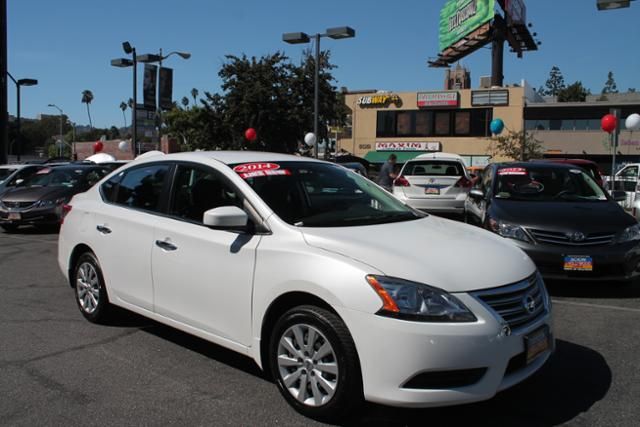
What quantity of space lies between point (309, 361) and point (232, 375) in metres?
0.96

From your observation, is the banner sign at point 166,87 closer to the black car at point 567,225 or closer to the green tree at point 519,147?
the green tree at point 519,147

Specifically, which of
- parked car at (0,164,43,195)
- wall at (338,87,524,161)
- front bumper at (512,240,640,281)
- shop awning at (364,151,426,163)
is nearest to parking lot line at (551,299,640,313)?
front bumper at (512,240,640,281)

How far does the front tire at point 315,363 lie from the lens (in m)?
3.25

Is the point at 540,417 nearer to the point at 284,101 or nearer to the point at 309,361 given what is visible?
the point at 309,361

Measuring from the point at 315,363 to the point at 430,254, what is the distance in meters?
0.93

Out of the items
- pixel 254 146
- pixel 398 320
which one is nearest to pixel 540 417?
pixel 398 320

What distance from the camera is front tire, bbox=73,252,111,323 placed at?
524cm

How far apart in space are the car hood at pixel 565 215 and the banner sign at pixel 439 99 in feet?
122

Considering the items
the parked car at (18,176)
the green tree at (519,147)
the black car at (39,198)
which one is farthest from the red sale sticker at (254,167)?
the green tree at (519,147)

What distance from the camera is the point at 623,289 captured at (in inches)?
279

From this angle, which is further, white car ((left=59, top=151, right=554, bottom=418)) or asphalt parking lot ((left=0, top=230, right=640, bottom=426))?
asphalt parking lot ((left=0, top=230, right=640, bottom=426))

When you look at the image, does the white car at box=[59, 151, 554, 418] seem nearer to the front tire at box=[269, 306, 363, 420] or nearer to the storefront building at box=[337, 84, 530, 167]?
the front tire at box=[269, 306, 363, 420]

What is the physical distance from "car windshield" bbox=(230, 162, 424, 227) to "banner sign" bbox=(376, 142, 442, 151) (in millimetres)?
40351

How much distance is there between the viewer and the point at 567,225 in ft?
21.4
